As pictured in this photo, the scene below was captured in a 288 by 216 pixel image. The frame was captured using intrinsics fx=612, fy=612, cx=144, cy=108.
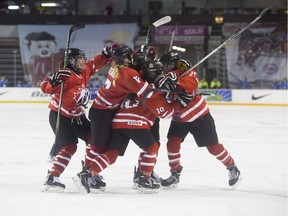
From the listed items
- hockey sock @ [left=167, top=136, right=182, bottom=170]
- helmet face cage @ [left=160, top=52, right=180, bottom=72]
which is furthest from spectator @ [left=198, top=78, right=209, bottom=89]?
helmet face cage @ [left=160, top=52, right=180, bottom=72]

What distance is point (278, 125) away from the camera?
9.65 meters

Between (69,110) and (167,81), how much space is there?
0.79 metres

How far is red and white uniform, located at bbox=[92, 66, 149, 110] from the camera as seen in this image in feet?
13.1

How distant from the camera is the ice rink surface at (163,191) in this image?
3.69m

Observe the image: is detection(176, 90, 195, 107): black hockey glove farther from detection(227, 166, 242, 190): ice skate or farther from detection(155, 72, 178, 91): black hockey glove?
detection(227, 166, 242, 190): ice skate

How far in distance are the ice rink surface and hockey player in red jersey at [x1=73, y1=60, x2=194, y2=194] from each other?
5.3 inches

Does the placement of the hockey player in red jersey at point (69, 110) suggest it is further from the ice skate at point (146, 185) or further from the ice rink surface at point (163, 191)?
the ice skate at point (146, 185)

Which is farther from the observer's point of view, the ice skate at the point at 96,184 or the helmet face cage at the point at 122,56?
the ice skate at the point at 96,184

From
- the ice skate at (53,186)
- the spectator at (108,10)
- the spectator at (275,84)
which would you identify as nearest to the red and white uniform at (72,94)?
the ice skate at (53,186)

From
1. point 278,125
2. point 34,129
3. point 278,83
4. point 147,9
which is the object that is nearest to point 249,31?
point 278,83

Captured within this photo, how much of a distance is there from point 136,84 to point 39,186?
1.15 meters

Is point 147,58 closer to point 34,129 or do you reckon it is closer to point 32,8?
point 34,129

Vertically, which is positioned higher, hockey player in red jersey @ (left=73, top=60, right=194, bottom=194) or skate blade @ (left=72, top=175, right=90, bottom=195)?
hockey player in red jersey @ (left=73, top=60, right=194, bottom=194)

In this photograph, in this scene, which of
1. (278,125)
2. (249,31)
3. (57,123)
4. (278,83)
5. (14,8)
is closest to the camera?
(57,123)
